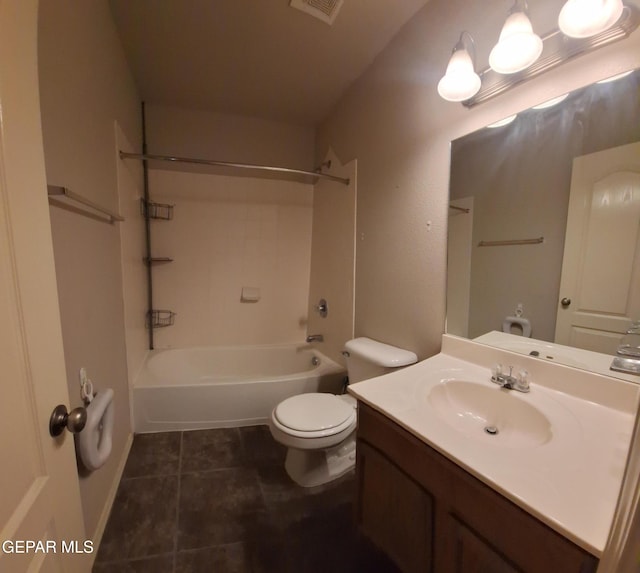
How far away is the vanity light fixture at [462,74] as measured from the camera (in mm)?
1131

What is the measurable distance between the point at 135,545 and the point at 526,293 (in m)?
Answer: 1.94

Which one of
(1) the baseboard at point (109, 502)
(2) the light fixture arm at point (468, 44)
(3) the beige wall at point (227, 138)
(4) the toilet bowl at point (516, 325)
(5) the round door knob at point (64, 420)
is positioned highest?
(3) the beige wall at point (227, 138)

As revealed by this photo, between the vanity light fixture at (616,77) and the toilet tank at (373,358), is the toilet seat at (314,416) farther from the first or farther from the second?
the vanity light fixture at (616,77)

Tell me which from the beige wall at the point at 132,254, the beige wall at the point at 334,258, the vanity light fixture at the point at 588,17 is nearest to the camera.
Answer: the vanity light fixture at the point at 588,17

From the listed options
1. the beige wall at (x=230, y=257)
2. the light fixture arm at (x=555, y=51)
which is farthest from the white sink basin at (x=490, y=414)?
the beige wall at (x=230, y=257)

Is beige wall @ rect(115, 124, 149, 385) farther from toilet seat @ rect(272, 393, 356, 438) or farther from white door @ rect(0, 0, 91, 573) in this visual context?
white door @ rect(0, 0, 91, 573)

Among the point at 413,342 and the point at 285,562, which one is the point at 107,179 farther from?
the point at 285,562

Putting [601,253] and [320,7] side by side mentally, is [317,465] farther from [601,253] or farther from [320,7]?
[320,7]

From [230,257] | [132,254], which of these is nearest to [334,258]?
Result: [230,257]

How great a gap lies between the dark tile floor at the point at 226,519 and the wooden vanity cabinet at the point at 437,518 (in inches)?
13.2

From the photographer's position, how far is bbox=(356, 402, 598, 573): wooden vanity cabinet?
22.9 inches

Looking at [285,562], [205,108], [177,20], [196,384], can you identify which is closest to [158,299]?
[196,384]

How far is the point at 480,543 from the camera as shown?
68cm

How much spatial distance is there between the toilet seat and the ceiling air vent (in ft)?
6.65
